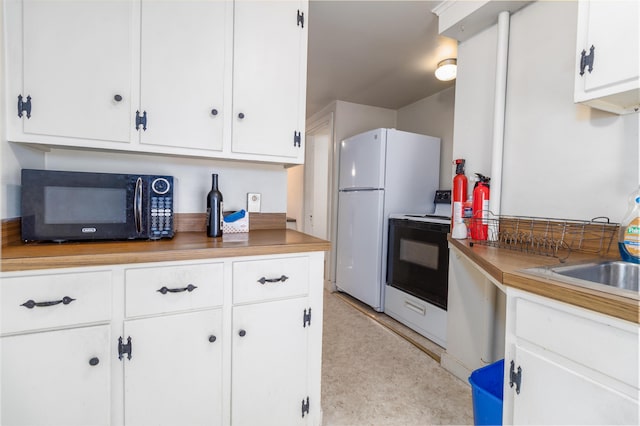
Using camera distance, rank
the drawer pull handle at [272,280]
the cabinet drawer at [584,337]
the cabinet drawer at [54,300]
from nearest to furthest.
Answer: the cabinet drawer at [584,337]
the cabinet drawer at [54,300]
the drawer pull handle at [272,280]

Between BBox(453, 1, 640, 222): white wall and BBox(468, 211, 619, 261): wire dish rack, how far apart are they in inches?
2.1

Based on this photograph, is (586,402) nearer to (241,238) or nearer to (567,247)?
(567,247)

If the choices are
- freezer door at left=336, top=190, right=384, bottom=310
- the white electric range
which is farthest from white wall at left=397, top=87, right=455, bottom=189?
freezer door at left=336, top=190, right=384, bottom=310

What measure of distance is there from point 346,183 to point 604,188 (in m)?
2.36

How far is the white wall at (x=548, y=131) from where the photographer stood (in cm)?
128

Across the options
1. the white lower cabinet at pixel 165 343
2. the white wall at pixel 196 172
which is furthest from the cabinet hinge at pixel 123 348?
the white wall at pixel 196 172

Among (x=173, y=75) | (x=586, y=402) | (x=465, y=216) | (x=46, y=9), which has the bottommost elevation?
(x=586, y=402)

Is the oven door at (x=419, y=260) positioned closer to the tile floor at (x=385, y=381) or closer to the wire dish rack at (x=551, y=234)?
the tile floor at (x=385, y=381)

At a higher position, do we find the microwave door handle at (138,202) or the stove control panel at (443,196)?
the stove control panel at (443,196)

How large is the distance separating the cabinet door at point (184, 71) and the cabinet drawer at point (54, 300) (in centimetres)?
63

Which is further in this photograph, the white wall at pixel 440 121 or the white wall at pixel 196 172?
the white wall at pixel 440 121

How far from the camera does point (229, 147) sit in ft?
4.75

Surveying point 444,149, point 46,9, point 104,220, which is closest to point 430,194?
point 444,149

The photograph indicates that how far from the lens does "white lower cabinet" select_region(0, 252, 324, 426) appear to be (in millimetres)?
951
